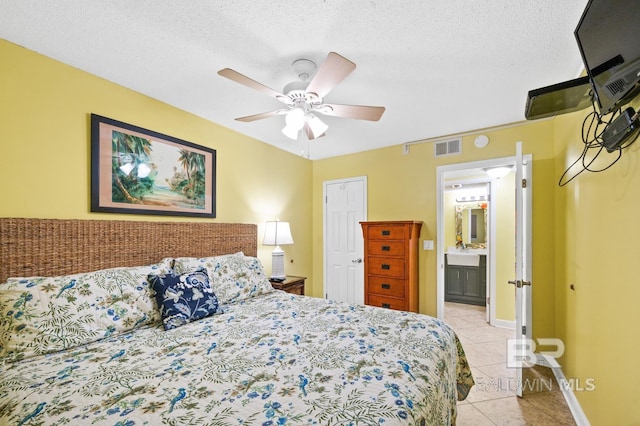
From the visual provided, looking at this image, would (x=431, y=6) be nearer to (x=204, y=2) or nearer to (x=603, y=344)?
(x=204, y=2)

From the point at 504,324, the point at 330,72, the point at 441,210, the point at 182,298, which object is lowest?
the point at 504,324

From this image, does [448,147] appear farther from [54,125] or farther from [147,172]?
[54,125]

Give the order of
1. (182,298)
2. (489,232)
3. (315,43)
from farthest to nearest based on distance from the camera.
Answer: (489,232)
(182,298)
(315,43)

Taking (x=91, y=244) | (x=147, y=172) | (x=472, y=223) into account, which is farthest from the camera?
(x=472, y=223)

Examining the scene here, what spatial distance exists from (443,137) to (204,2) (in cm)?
290

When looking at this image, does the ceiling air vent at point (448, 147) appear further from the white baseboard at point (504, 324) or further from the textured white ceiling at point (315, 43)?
the white baseboard at point (504, 324)

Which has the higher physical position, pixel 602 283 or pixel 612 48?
pixel 612 48

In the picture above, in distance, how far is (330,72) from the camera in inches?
60.2

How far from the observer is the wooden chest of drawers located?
3.19 metres

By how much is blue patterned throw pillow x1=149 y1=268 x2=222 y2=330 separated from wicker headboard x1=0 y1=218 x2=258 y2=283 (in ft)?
1.48

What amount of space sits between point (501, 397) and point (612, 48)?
2429 mm

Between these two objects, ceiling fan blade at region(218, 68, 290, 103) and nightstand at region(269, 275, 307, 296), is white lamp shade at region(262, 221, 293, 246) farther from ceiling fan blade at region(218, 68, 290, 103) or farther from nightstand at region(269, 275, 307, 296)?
ceiling fan blade at region(218, 68, 290, 103)

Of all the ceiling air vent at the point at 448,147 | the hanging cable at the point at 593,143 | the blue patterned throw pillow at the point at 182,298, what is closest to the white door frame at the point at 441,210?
the ceiling air vent at the point at 448,147

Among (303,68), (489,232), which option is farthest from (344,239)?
(303,68)
